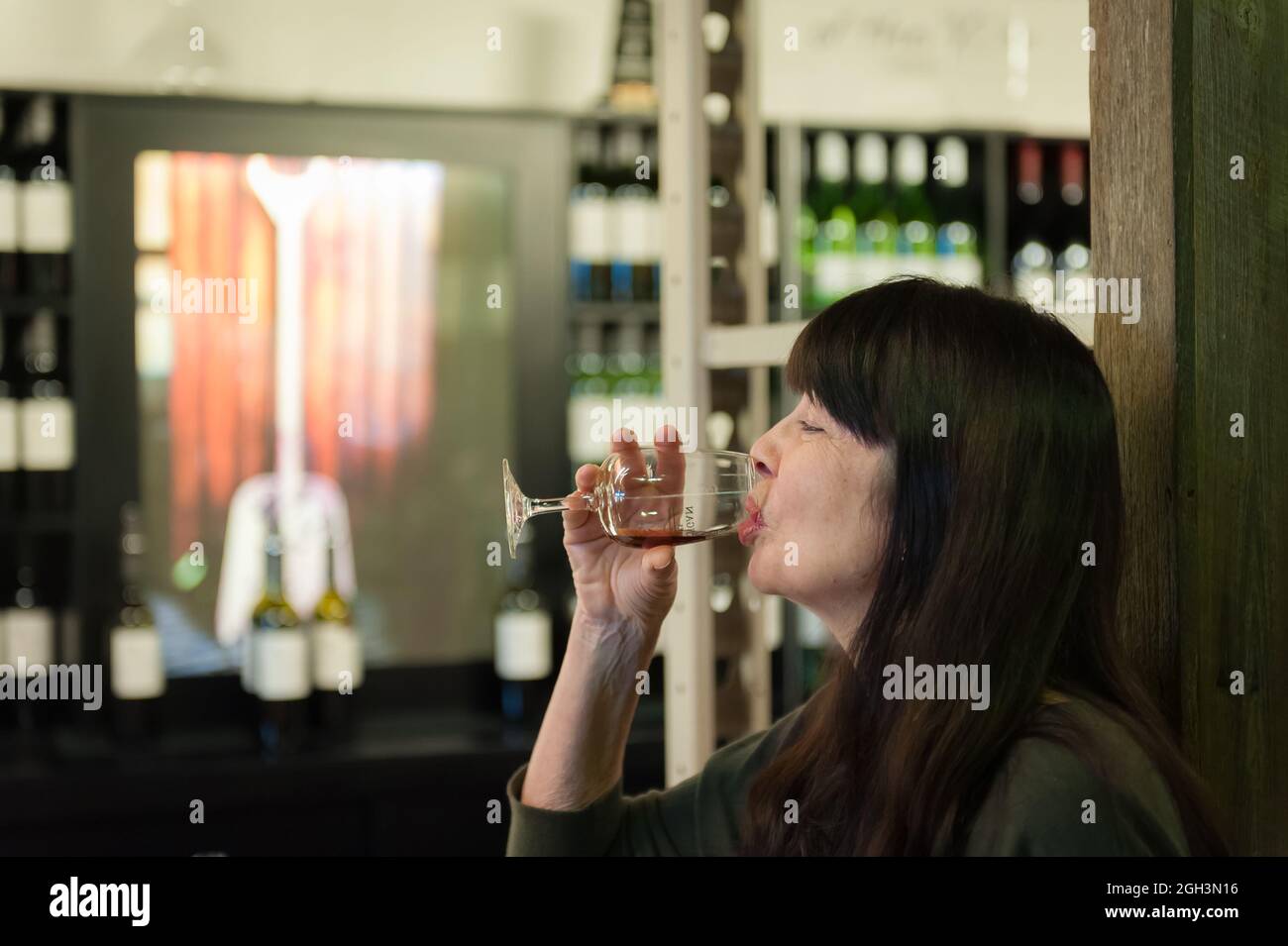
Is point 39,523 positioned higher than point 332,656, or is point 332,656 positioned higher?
point 39,523

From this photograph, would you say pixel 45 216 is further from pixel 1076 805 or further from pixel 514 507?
pixel 1076 805

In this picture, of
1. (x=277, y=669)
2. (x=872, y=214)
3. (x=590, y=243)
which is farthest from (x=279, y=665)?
(x=872, y=214)

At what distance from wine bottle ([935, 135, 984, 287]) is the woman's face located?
88.3 inches

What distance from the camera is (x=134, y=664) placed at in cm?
275

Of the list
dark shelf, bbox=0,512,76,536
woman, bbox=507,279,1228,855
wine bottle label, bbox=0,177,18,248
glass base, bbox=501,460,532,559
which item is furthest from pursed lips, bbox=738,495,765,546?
wine bottle label, bbox=0,177,18,248

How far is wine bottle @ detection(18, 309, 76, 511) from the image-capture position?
9.07 feet

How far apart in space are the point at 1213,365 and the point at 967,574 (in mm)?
261

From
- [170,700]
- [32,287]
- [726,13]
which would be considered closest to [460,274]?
[32,287]

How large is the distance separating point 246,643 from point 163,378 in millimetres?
598

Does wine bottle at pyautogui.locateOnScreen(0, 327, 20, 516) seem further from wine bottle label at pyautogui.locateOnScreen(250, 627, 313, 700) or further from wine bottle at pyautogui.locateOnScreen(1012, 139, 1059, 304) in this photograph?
wine bottle at pyautogui.locateOnScreen(1012, 139, 1059, 304)

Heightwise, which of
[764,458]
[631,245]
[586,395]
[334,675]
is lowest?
[334,675]

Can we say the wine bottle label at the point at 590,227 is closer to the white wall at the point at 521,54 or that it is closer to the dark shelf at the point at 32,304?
the white wall at the point at 521,54

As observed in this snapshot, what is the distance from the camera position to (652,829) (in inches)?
52.1
